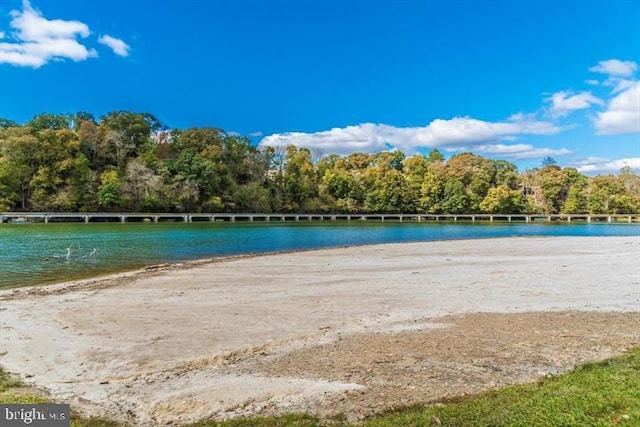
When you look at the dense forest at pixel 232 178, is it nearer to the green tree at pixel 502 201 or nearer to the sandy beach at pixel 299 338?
the green tree at pixel 502 201

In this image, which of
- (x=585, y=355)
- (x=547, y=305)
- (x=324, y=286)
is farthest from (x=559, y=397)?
(x=324, y=286)

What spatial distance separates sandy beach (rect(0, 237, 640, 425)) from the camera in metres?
5.39

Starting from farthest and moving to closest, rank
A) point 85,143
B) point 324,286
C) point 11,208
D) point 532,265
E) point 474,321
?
point 85,143 → point 11,208 → point 532,265 → point 324,286 → point 474,321

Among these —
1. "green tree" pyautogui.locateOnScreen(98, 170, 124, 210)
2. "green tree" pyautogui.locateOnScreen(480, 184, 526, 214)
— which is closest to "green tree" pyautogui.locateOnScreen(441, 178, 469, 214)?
"green tree" pyautogui.locateOnScreen(480, 184, 526, 214)

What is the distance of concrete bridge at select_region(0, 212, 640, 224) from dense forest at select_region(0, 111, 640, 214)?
7.67 feet

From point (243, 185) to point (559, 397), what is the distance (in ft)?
279

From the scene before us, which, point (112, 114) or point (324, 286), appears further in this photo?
point (112, 114)

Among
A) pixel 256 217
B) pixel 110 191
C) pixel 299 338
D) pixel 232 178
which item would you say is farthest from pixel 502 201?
pixel 299 338

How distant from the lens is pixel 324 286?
43.5 feet

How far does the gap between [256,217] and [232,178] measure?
38.8 feet

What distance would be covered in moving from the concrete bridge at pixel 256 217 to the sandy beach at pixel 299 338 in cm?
5463

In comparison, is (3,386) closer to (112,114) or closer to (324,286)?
(324,286)

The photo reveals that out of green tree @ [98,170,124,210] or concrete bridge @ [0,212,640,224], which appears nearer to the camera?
concrete bridge @ [0,212,640,224]

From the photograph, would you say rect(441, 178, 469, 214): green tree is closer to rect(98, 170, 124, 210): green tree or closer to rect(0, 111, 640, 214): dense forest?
rect(0, 111, 640, 214): dense forest
